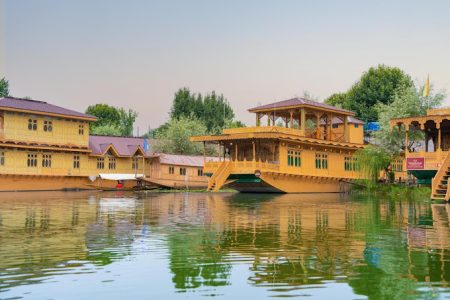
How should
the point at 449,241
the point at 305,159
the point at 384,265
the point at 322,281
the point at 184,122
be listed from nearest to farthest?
the point at 322,281, the point at 384,265, the point at 449,241, the point at 305,159, the point at 184,122

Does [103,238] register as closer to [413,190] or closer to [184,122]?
[413,190]

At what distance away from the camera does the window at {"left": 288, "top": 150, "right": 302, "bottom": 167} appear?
48.9 meters

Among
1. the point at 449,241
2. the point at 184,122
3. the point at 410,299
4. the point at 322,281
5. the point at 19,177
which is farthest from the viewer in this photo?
the point at 184,122

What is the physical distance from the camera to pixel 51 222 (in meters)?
17.7

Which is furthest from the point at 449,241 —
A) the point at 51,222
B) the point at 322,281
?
the point at 51,222

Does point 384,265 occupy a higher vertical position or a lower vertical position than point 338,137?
lower

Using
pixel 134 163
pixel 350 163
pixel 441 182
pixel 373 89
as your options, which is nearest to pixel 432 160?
pixel 441 182

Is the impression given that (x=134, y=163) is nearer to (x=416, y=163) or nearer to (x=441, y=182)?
(x=416, y=163)

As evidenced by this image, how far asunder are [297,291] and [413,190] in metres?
33.5

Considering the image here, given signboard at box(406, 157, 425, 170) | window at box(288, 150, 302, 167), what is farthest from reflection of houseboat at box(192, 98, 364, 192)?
signboard at box(406, 157, 425, 170)

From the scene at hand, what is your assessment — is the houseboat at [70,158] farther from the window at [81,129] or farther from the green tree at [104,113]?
the green tree at [104,113]

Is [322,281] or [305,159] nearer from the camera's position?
[322,281]

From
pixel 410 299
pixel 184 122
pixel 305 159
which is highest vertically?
pixel 184 122

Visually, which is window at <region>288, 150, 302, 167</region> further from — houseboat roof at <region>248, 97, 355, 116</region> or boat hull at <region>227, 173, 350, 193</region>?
houseboat roof at <region>248, 97, 355, 116</region>
